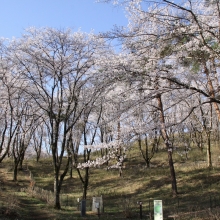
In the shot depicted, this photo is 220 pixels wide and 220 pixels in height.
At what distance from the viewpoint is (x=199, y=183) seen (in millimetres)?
18875

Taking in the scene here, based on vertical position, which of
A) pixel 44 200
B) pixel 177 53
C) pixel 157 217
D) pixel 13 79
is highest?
pixel 13 79

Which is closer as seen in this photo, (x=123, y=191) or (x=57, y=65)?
(x=57, y=65)

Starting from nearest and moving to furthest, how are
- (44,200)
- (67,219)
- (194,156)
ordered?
1. (67,219)
2. (44,200)
3. (194,156)

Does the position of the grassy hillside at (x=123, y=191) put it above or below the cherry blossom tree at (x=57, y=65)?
below

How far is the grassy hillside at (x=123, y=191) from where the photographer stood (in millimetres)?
11602

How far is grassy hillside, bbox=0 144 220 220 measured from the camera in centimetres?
1160

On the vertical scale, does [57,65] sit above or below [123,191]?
above

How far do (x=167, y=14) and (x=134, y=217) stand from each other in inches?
324

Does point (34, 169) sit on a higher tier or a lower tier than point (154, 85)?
lower

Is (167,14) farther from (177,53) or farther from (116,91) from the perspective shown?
(116,91)

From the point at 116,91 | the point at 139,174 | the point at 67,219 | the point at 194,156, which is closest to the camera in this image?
the point at 116,91

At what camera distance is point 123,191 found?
2158 cm

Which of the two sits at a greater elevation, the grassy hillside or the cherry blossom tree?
the cherry blossom tree

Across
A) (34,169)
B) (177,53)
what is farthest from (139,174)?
(177,53)
